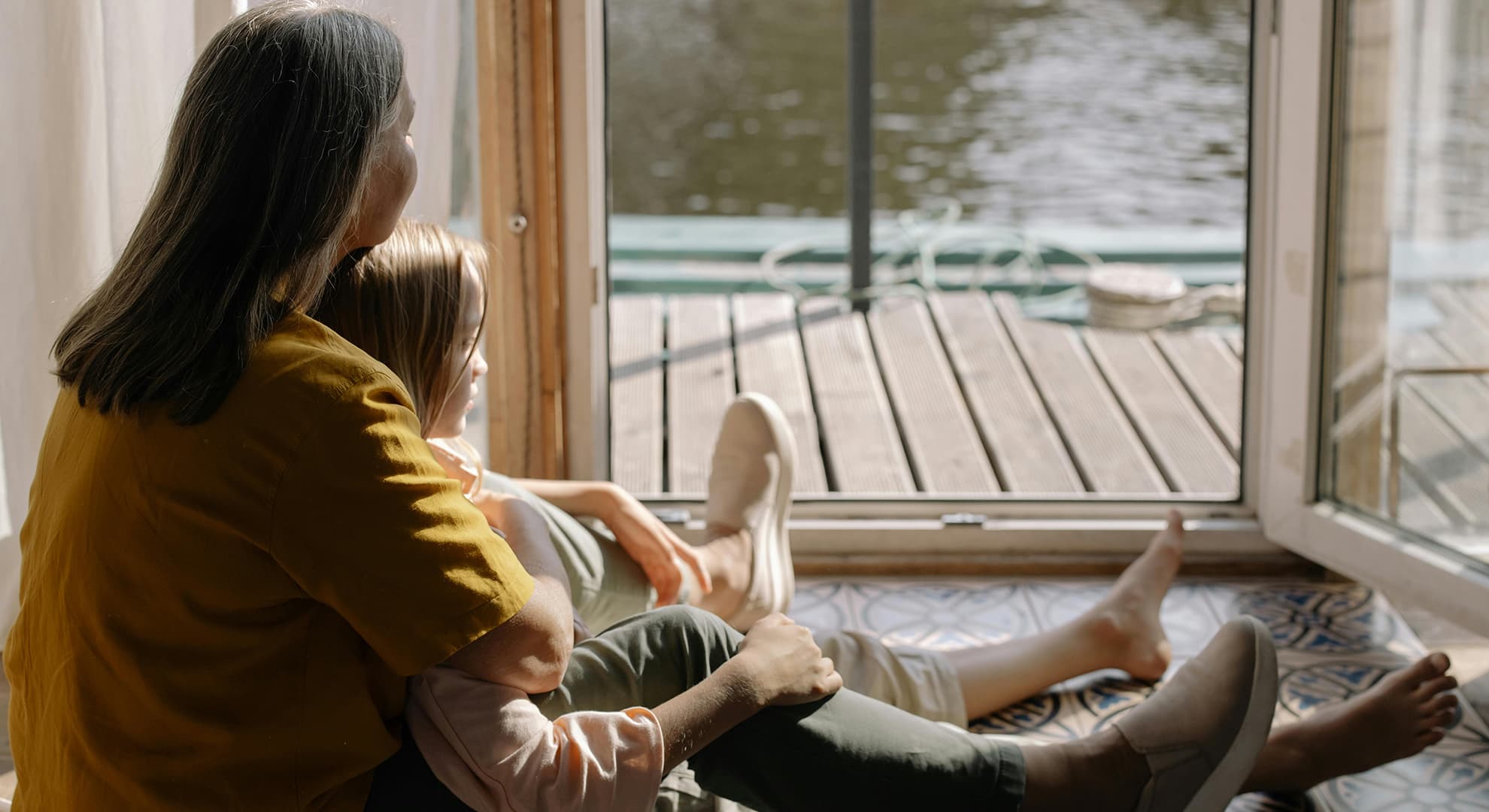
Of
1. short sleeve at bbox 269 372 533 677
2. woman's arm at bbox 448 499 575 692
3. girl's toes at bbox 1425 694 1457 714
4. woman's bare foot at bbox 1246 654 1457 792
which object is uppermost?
short sleeve at bbox 269 372 533 677

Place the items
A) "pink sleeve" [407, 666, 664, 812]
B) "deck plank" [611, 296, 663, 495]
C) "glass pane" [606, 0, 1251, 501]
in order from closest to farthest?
1. "pink sleeve" [407, 666, 664, 812]
2. "deck plank" [611, 296, 663, 495]
3. "glass pane" [606, 0, 1251, 501]

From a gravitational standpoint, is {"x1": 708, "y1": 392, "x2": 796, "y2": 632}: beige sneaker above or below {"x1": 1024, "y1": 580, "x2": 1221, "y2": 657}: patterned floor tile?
above

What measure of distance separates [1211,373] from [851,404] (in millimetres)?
930

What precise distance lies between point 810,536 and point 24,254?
3.90ft

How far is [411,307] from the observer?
1.13 meters

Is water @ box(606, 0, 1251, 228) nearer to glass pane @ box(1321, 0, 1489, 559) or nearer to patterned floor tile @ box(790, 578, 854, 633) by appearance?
patterned floor tile @ box(790, 578, 854, 633)

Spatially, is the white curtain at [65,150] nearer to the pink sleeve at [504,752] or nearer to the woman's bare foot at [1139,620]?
the pink sleeve at [504,752]

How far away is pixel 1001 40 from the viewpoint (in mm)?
11109

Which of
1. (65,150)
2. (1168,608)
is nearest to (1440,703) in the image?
(1168,608)

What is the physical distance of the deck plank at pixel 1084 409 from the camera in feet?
9.00

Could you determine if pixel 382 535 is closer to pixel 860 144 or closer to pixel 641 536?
pixel 641 536

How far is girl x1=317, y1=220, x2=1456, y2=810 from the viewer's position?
3.71 feet

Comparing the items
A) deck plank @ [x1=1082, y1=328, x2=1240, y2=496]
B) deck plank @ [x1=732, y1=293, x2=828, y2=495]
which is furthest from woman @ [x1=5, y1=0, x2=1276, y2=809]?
deck plank @ [x1=1082, y1=328, x2=1240, y2=496]

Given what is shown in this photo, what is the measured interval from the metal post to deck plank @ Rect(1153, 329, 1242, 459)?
83 centimetres
